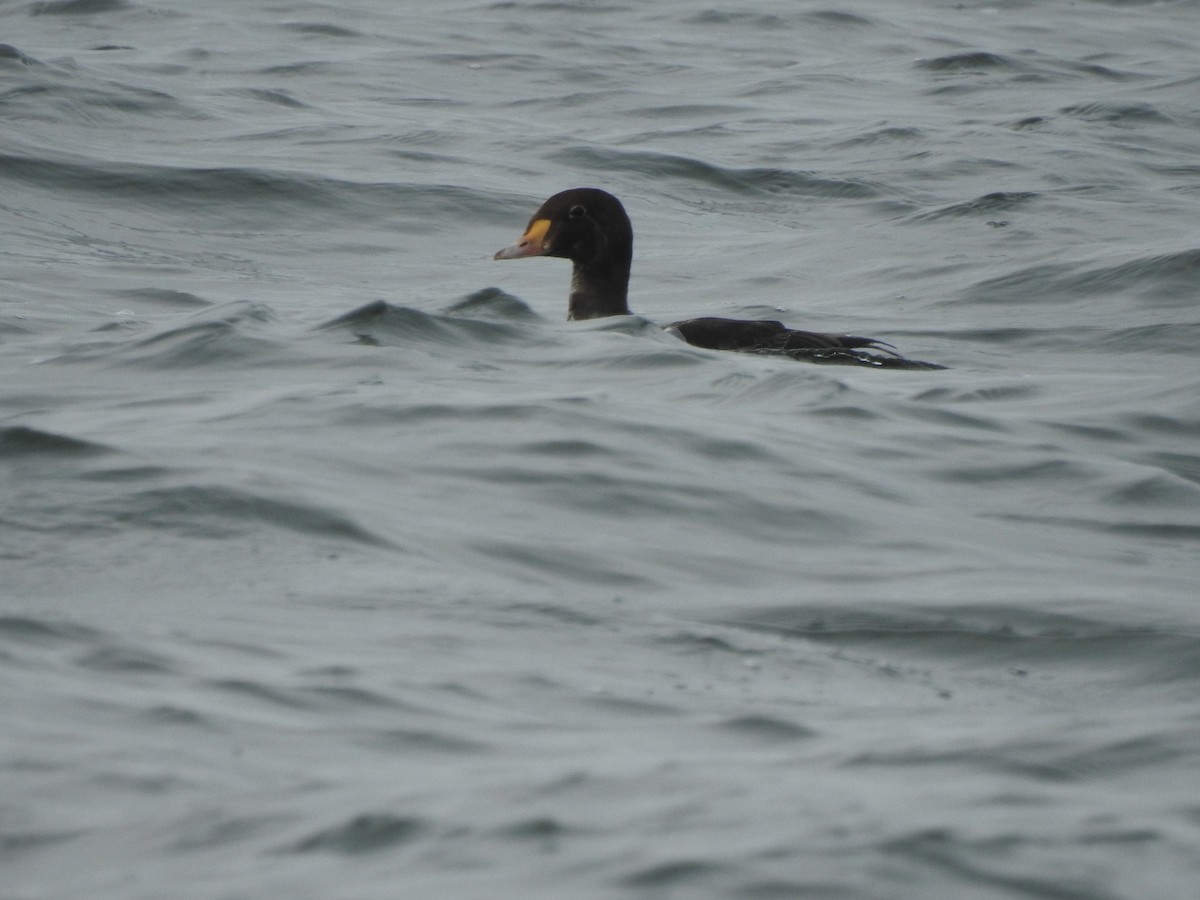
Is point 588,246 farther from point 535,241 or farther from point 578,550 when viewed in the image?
point 578,550

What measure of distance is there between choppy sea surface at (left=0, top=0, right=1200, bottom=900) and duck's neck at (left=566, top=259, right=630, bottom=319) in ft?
1.07

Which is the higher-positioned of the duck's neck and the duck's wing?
the duck's wing

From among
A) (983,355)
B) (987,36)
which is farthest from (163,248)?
(987,36)

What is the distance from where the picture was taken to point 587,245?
10.2 meters

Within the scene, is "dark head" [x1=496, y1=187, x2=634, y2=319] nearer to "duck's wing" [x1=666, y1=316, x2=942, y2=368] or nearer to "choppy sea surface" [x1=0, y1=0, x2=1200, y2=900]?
"choppy sea surface" [x1=0, y1=0, x2=1200, y2=900]

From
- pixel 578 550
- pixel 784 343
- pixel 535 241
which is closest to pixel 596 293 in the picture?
pixel 535 241

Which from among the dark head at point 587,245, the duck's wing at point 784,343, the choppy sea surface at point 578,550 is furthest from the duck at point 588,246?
the duck's wing at point 784,343

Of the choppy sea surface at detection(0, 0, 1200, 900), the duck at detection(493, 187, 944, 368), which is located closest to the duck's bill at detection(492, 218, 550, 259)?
the duck at detection(493, 187, 944, 368)

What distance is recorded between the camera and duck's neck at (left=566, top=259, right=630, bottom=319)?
10.0m

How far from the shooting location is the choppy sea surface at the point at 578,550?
316cm

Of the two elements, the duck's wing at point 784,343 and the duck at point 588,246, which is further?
the duck at point 588,246

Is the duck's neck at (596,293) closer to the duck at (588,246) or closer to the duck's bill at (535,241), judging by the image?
the duck at (588,246)

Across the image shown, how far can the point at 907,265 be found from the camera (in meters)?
12.3

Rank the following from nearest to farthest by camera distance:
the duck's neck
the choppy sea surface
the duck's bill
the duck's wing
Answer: the choppy sea surface → the duck's wing → the duck's neck → the duck's bill
